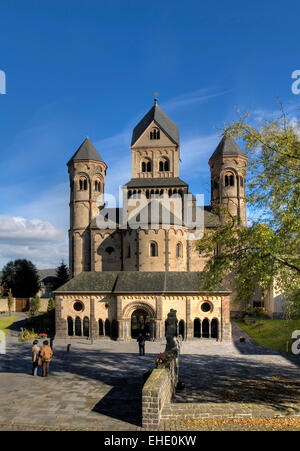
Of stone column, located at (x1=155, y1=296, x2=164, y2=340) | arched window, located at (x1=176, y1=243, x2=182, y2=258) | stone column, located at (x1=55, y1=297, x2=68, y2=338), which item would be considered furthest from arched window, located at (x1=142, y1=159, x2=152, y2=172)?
stone column, located at (x1=55, y1=297, x2=68, y2=338)

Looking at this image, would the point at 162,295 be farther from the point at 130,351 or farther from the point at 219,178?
the point at 219,178

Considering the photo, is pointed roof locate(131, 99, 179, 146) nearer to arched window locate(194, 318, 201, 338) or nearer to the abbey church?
the abbey church

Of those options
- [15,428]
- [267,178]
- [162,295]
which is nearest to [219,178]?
[162,295]

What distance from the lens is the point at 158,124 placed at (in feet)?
171

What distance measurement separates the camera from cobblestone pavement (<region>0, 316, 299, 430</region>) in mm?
11891

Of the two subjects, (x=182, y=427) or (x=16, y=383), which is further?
(x=16, y=383)

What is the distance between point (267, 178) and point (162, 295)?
754 inches

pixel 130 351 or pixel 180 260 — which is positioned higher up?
pixel 180 260

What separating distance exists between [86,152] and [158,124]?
11.3 metres

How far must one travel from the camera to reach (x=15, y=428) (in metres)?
11.1

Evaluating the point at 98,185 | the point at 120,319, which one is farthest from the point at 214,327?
the point at 98,185

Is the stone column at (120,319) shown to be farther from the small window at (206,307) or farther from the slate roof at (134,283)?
the small window at (206,307)

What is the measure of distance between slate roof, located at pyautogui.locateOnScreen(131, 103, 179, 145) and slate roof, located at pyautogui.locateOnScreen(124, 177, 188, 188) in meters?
5.96
